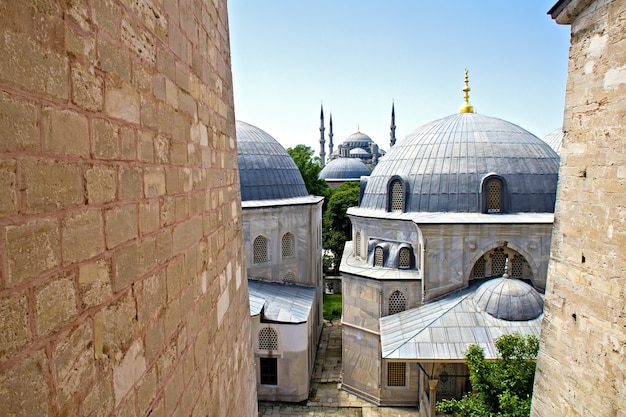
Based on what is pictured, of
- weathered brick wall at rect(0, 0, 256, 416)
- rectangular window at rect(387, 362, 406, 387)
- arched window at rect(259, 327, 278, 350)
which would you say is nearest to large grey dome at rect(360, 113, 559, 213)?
rectangular window at rect(387, 362, 406, 387)

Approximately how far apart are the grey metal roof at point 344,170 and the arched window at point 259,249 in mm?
27063

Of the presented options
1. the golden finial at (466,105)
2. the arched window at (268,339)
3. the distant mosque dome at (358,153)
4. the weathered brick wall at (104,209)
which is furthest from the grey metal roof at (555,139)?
the distant mosque dome at (358,153)

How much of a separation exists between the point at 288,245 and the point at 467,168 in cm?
656

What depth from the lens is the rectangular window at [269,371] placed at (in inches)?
513

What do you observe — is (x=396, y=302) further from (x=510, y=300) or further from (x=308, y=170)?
(x=308, y=170)

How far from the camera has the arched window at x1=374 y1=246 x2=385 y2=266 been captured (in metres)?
13.7

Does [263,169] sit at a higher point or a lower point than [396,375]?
higher

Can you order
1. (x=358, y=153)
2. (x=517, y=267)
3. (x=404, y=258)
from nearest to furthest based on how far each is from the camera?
1. (x=517, y=267)
2. (x=404, y=258)
3. (x=358, y=153)

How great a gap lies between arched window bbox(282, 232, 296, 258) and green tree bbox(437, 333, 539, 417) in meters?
8.34

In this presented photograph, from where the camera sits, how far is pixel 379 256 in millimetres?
13742

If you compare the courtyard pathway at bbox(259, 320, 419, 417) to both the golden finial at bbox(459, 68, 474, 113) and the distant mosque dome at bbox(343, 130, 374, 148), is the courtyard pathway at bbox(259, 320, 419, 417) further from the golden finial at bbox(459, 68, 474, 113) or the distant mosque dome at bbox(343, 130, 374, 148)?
the distant mosque dome at bbox(343, 130, 374, 148)

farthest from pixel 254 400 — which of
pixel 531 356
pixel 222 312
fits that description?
pixel 531 356

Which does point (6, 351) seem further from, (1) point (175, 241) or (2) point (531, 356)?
(2) point (531, 356)

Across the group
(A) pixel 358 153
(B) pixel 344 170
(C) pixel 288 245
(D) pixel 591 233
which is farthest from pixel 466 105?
(A) pixel 358 153
